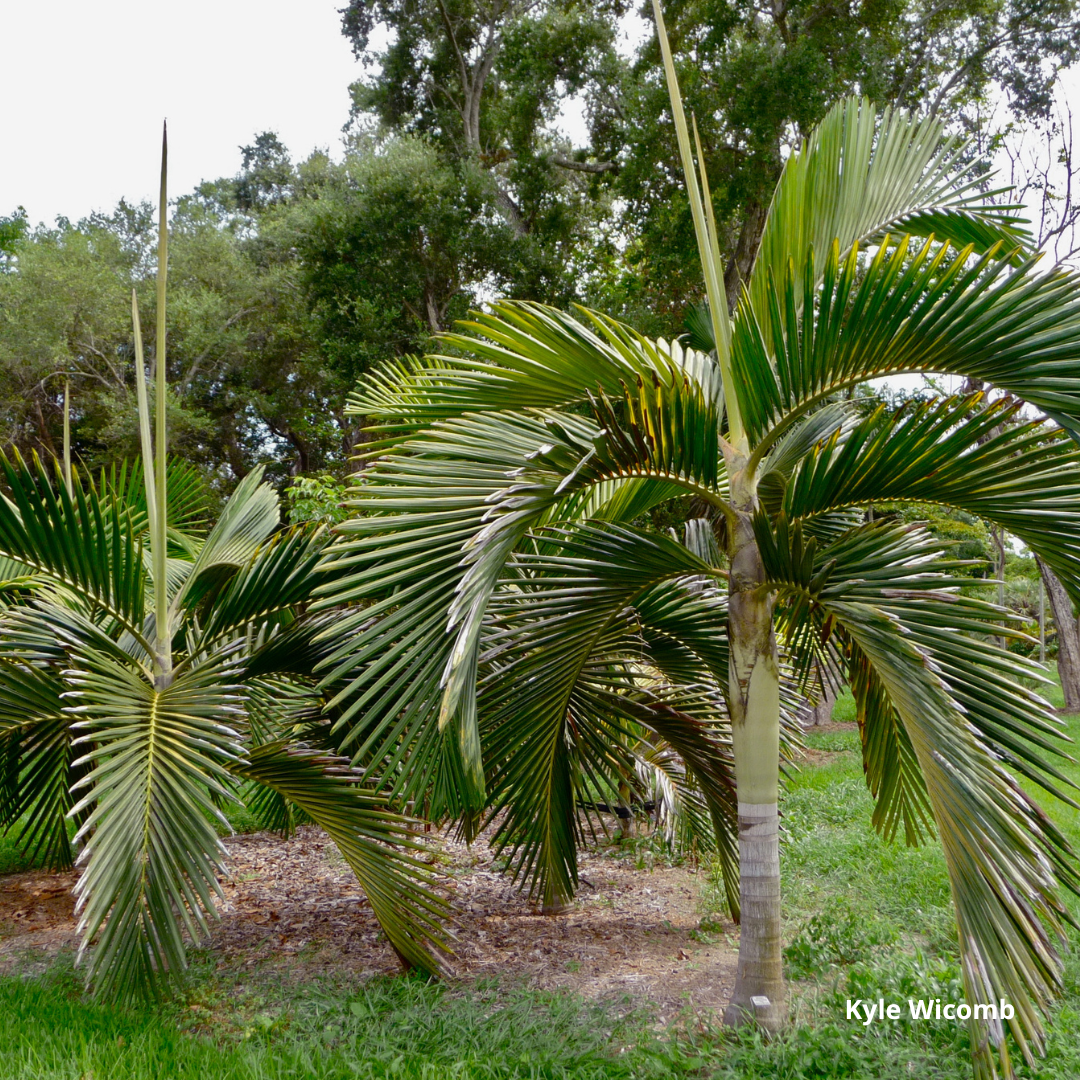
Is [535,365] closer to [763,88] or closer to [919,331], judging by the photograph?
[919,331]

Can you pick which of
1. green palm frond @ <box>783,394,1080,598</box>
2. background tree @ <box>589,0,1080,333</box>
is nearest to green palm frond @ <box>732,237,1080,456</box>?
green palm frond @ <box>783,394,1080,598</box>

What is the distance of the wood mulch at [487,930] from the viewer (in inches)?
149

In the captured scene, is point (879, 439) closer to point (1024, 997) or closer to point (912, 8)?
point (1024, 997)

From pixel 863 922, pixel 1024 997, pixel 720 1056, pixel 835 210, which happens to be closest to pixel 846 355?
pixel 835 210

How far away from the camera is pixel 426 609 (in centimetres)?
248

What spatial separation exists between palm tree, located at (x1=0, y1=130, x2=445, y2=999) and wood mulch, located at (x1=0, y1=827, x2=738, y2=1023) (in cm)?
60

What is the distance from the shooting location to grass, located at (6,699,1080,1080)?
282 cm

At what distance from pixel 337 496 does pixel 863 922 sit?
5.41 metres

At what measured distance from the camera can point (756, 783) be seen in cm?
300

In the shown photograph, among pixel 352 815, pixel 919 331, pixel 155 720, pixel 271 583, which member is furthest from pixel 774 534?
pixel 155 720

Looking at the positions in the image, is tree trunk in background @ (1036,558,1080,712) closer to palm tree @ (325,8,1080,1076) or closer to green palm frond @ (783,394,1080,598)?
palm tree @ (325,8,1080,1076)

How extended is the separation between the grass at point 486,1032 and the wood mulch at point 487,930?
0.78 feet

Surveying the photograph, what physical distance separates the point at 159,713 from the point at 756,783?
2033 mm

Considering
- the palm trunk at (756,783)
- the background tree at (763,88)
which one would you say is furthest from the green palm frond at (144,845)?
the background tree at (763,88)
